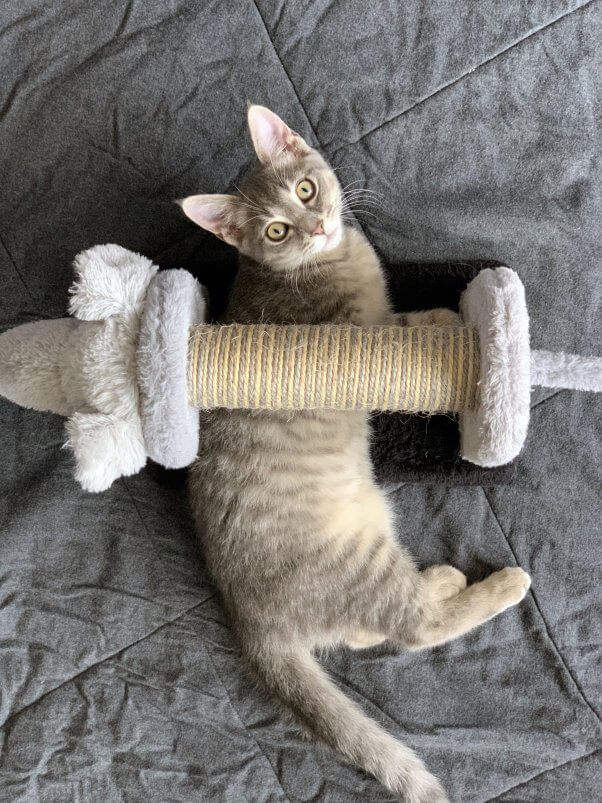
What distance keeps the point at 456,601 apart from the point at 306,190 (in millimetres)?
886

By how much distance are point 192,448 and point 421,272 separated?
0.62 metres

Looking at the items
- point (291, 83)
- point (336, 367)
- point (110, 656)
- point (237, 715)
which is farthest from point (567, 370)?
point (110, 656)

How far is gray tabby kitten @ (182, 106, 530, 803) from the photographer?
3.86 feet

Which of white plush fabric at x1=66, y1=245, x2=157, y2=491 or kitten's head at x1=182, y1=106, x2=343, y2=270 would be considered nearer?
white plush fabric at x1=66, y1=245, x2=157, y2=491

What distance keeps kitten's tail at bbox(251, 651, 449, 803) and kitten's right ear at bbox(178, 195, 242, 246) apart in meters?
0.84

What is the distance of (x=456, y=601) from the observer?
129 cm

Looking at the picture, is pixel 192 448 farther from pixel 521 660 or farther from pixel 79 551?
pixel 521 660

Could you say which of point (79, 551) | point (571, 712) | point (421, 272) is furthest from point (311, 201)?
point (571, 712)

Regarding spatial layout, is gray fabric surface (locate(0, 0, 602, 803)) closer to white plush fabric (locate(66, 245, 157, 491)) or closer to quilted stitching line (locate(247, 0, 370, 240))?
quilted stitching line (locate(247, 0, 370, 240))

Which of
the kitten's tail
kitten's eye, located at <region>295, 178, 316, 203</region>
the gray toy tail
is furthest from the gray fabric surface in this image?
the gray toy tail

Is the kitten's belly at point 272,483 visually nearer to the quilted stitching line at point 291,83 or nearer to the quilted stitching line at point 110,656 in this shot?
the quilted stitching line at point 110,656

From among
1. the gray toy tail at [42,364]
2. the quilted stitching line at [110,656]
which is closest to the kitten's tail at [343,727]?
the quilted stitching line at [110,656]

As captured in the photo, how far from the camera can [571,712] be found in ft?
4.28

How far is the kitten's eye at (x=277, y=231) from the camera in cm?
122
